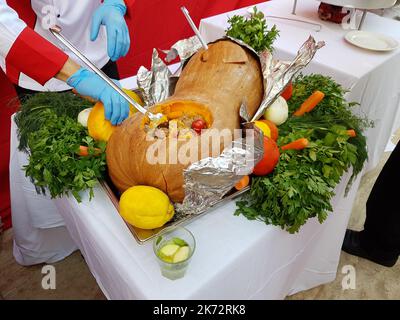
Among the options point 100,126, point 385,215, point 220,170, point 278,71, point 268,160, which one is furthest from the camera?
point 385,215

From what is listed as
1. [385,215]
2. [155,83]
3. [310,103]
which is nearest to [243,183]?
[310,103]

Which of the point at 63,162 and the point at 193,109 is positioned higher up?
the point at 193,109

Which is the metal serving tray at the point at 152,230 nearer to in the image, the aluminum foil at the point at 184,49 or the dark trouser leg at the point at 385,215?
the aluminum foil at the point at 184,49

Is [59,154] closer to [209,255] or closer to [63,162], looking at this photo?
[63,162]

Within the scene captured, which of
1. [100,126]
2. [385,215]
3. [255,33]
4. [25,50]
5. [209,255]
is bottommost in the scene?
[385,215]

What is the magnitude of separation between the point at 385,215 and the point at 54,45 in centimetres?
122

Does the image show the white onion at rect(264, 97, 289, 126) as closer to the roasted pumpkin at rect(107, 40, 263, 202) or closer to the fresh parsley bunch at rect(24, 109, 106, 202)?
the roasted pumpkin at rect(107, 40, 263, 202)

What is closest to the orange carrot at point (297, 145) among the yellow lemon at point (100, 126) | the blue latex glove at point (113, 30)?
the yellow lemon at point (100, 126)

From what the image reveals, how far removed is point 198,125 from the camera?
0.75 m

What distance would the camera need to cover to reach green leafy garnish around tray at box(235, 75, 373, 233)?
73cm

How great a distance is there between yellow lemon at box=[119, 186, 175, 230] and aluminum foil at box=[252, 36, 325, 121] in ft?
1.11

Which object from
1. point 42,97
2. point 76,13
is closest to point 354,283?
point 42,97

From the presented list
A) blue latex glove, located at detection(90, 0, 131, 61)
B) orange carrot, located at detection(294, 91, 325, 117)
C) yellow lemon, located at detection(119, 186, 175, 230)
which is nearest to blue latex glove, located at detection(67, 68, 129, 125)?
blue latex glove, located at detection(90, 0, 131, 61)

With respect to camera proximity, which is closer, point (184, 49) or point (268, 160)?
point (268, 160)
